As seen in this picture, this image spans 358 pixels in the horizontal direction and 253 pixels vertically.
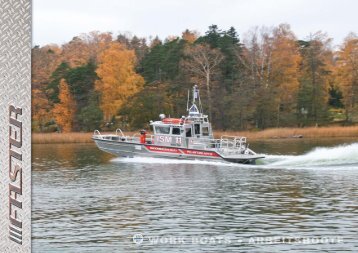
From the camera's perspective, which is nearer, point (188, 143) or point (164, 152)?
point (188, 143)

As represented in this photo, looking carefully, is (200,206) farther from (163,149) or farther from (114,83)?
(114,83)

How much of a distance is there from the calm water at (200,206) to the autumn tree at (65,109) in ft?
104

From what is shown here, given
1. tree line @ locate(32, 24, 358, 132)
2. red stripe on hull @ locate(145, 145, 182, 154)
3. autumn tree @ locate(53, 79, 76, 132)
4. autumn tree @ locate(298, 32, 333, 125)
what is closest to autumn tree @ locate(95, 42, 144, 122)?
tree line @ locate(32, 24, 358, 132)

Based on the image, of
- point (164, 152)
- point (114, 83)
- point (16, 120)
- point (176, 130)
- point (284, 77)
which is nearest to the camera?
point (16, 120)

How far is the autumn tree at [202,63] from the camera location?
77.8 meters

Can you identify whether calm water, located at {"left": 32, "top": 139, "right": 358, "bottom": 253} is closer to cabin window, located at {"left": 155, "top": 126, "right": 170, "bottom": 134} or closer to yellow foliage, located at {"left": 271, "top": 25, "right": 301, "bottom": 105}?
cabin window, located at {"left": 155, "top": 126, "right": 170, "bottom": 134}

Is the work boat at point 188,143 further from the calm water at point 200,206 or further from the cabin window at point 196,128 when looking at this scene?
the calm water at point 200,206

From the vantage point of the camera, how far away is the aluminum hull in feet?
130

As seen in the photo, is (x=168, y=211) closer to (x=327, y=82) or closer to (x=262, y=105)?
(x=262, y=105)

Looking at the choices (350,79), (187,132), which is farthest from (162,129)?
(350,79)

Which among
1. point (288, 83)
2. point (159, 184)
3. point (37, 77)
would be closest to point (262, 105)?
point (288, 83)

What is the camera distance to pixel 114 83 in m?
75.6

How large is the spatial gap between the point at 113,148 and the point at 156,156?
11.3 feet

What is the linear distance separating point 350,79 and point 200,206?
61781mm
